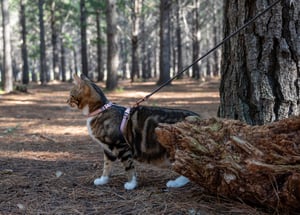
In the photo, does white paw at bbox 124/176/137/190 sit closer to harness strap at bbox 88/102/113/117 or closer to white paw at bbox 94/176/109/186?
white paw at bbox 94/176/109/186

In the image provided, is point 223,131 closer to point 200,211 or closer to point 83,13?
point 200,211

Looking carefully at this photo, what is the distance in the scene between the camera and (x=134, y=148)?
4.06 meters

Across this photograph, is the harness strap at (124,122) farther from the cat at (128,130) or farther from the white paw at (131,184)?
the white paw at (131,184)

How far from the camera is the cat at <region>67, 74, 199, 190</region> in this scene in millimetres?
3947

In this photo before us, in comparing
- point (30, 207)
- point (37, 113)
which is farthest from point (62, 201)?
point (37, 113)

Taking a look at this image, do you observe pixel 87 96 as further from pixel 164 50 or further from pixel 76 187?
pixel 164 50

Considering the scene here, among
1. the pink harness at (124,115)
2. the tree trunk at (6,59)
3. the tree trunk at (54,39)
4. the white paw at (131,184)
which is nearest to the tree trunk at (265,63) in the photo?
the pink harness at (124,115)

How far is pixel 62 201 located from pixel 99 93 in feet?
4.02

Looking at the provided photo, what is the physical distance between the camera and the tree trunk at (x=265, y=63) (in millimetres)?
3727

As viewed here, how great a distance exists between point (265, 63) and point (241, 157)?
124cm

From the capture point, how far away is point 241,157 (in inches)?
116

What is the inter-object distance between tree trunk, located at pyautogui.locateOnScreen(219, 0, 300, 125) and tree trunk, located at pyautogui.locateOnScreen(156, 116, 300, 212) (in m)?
0.80

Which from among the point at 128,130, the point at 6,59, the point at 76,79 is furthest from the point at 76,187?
the point at 6,59

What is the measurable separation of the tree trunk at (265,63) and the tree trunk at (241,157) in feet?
2.62
